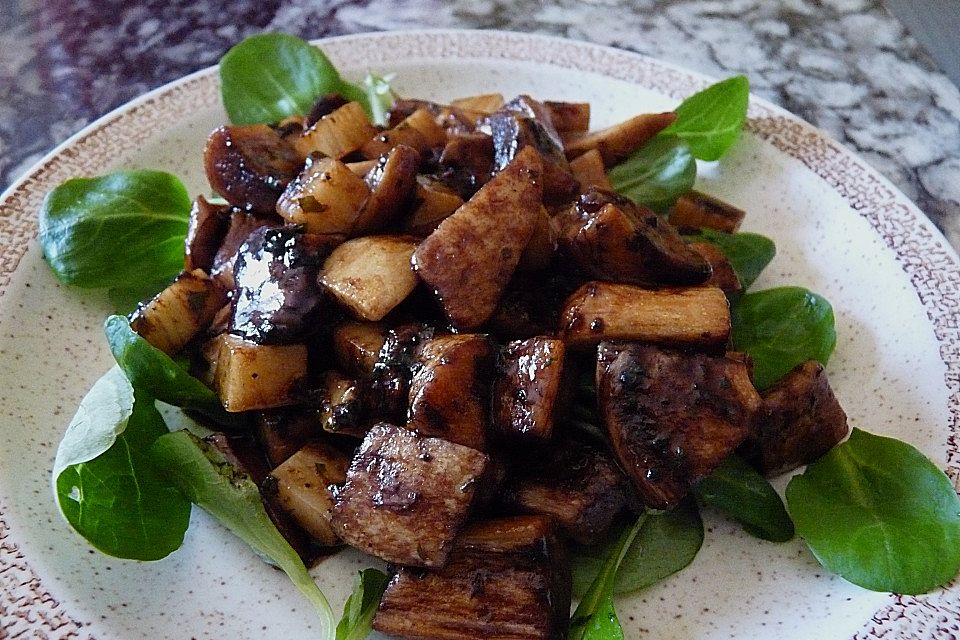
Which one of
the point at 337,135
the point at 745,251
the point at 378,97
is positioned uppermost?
the point at 337,135

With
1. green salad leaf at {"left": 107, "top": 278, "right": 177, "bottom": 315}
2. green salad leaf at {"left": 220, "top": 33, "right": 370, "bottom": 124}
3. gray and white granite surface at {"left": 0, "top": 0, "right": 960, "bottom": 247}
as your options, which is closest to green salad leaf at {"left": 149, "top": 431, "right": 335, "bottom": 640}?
green salad leaf at {"left": 107, "top": 278, "right": 177, "bottom": 315}

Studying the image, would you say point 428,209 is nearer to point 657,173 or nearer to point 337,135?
point 337,135

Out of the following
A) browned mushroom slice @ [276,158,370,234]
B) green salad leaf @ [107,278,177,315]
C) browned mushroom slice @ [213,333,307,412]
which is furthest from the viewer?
green salad leaf @ [107,278,177,315]

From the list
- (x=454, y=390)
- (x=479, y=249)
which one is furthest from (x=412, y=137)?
(x=454, y=390)

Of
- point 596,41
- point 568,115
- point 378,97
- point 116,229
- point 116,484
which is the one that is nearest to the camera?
point 116,484

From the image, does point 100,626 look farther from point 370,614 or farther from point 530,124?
point 530,124

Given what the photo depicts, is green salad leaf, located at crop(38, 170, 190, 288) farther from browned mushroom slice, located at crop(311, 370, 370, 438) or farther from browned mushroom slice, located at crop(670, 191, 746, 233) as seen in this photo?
browned mushroom slice, located at crop(670, 191, 746, 233)

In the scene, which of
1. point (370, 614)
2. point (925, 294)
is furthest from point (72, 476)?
point (925, 294)
